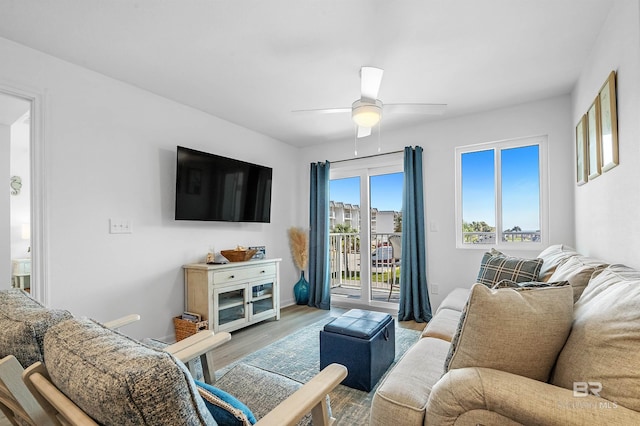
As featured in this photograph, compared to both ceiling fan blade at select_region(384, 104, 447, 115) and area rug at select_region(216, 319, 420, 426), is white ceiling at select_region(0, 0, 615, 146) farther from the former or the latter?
area rug at select_region(216, 319, 420, 426)

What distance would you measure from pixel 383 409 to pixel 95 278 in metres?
2.55

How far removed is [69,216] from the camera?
2.46 meters

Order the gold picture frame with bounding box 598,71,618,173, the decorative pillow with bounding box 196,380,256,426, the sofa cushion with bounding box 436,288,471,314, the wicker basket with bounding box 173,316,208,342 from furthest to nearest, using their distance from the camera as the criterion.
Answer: the wicker basket with bounding box 173,316,208,342
the sofa cushion with bounding box 436,288,471,314
the gold picture frame with bounding box 598,71,618,173
the decorative pillow with bounding box 196,380,256,426

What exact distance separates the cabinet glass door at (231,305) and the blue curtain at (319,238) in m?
1.34

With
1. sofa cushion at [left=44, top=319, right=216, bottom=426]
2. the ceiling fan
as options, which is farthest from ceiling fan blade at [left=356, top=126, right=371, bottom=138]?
sofa cushion at [left=44, top=319, right=216, bottom=426]

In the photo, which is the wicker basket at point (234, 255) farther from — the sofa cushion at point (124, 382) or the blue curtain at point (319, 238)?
the sofa cushion at point (124, 382)

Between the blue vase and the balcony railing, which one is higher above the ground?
the balcony railing

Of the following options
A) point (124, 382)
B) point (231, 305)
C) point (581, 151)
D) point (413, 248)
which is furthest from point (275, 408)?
point (413, 248)

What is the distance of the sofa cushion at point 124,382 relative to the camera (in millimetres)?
584

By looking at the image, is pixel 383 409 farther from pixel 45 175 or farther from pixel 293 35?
pixel 45 175

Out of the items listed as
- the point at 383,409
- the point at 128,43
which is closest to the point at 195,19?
the point at 128,43

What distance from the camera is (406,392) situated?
3.94 ft

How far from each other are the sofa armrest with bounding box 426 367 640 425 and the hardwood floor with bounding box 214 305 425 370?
6.86 feet

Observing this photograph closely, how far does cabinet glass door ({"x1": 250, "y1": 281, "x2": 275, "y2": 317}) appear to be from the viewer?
360 cm
